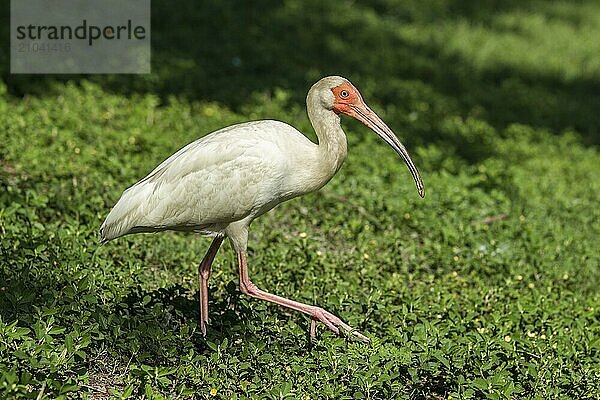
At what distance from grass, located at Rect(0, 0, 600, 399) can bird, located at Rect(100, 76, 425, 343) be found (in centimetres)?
35

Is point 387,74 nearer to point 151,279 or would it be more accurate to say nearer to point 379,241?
point 379,241

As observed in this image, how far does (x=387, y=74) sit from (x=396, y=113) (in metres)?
1.42

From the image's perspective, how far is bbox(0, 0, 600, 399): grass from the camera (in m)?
4.68

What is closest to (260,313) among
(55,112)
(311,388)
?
(311,388)

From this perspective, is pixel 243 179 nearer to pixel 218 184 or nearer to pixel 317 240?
pixel 218 184

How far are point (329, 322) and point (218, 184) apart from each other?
0.92 metres

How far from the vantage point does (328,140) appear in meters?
5.09

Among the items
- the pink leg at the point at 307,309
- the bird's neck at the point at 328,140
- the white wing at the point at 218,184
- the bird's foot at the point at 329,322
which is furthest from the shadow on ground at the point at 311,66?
the bird's foot at the point at 329,322

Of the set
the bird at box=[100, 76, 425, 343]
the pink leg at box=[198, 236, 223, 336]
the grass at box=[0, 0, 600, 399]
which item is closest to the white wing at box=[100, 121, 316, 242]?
the bird at box=[100, 76, 425, 343]

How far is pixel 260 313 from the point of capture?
5211 mm

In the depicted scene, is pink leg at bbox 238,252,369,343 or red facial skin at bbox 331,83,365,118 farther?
red facial skin at bbox 331,83,365,118

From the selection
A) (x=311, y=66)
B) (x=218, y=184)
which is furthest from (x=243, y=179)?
(x=311, y=66)

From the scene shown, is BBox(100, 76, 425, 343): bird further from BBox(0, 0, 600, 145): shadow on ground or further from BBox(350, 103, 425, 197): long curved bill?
BBox(0, 0, 600, 145): shadow on ground

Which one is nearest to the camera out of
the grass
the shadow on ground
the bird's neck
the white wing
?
the grass
